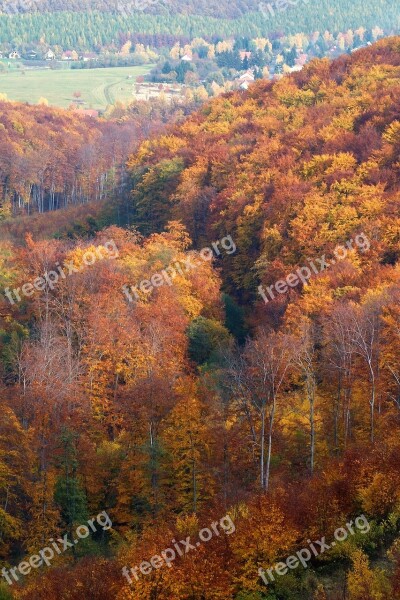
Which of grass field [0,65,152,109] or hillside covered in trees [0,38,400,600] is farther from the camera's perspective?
grass field [0,65,152,109]

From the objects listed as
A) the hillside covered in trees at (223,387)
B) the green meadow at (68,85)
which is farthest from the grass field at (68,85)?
the hillside covered in trees at (223,387)

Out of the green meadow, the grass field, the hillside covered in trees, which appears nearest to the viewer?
the hillside covered in trees

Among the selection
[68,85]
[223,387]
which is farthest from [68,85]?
[223,387]

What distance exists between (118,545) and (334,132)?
147ft

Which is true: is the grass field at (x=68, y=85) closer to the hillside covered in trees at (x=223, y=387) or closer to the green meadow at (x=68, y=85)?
the green meadow at (x=68, y=85)

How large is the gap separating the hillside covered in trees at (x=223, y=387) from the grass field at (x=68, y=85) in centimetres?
9937

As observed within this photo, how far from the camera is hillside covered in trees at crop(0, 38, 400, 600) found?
28469 millimetres

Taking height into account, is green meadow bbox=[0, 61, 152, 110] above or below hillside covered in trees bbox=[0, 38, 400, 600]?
below

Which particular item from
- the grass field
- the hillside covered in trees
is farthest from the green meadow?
the hillside covered in trees

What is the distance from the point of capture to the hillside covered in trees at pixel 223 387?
28469 mm

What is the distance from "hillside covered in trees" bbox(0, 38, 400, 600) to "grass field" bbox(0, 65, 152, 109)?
99369mm

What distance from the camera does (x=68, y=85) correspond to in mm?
178375

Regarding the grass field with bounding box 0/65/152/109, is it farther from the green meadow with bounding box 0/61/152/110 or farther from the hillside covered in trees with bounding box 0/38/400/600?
the hillside covered in trees with bounding box 0/38/400/600

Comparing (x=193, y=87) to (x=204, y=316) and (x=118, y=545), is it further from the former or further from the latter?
(x=118, y=545)
